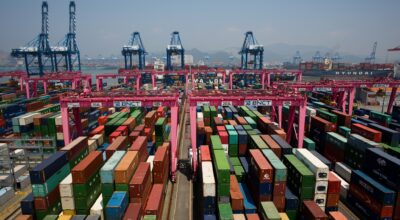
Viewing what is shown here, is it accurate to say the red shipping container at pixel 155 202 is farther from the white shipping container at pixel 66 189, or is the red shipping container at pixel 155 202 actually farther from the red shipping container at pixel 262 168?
the red shipping container at pixel 262 168

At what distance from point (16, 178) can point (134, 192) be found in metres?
24.3

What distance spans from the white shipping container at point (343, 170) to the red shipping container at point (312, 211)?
13.6 meters

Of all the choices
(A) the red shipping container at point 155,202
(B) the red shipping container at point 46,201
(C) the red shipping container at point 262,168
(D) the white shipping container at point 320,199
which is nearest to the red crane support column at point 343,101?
(D) the white shipping container at point 320,199

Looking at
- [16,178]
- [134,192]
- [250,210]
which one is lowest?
[16,178]

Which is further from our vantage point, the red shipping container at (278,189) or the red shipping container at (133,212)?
the red shipping container at (278,189)

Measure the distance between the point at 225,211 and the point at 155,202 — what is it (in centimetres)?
718

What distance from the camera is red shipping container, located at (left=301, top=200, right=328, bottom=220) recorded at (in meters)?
21.1

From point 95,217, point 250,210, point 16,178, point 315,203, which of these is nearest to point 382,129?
point 315,203

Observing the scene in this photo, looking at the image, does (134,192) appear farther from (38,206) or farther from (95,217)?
(38,206)

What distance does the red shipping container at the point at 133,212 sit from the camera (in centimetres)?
2072

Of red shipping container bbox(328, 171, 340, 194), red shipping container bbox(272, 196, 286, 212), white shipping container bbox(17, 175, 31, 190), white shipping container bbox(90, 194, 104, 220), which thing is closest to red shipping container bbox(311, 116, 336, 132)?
red shipping container bbox(328, 171, 340, 194)

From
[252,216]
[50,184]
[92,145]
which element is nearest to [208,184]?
[252,216]

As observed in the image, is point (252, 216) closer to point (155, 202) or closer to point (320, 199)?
point (320, 199)

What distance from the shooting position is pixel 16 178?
35.4 meters
